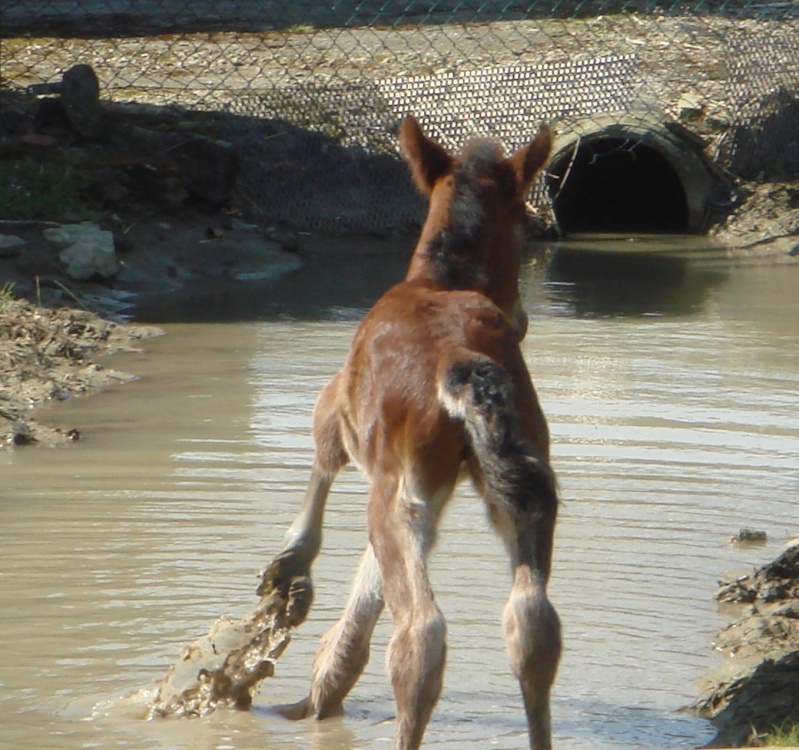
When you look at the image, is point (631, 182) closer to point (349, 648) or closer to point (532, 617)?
point (349, 648)

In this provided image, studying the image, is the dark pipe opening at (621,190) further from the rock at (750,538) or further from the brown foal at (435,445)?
the brown foal at (435,445)

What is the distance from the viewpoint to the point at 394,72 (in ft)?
47.2

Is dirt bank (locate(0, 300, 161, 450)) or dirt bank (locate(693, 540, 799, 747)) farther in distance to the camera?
dirt bank (locate(0, 300, 161, 450))

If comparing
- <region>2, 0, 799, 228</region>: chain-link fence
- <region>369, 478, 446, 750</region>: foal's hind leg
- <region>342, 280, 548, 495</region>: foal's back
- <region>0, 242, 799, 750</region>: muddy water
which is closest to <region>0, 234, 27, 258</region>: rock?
<region>0, 242, 799, 750</region>: muddy water

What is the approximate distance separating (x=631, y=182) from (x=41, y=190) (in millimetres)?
7008

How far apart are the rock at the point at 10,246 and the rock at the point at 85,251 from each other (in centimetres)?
24

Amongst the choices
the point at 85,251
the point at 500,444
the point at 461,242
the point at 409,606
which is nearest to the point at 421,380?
the point at 500,444

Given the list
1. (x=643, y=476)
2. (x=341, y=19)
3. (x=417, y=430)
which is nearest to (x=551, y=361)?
(x=643, y=476)

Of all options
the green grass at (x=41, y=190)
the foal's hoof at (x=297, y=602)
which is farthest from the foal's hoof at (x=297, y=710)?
the green grass at (x=41, y=190)

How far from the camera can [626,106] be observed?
13.8 meters

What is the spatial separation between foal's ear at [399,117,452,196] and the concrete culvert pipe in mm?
8664

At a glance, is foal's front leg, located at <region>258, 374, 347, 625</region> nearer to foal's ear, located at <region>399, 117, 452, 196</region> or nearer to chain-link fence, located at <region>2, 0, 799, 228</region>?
foal's ear, located at <region>399, 117, 452, 196</region>

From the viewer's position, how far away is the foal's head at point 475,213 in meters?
4.48

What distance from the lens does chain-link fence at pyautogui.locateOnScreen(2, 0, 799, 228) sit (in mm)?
12922
